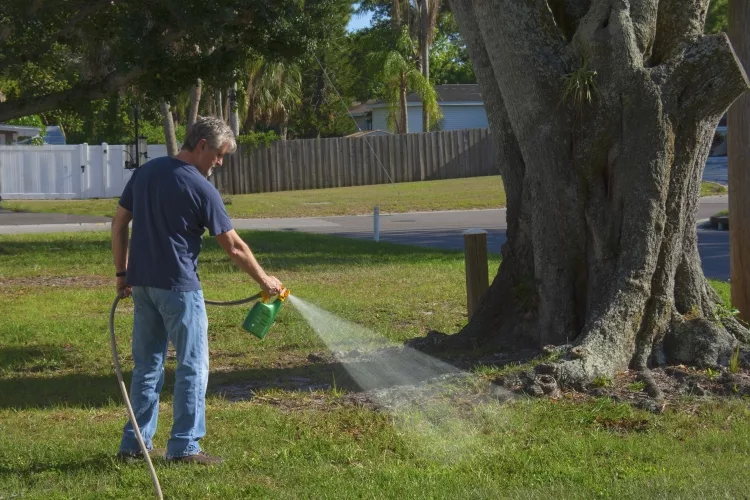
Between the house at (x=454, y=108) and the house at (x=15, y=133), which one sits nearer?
the house at (x=15, y=133)

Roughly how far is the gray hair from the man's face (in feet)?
0.06

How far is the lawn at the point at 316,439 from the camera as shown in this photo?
490 cm

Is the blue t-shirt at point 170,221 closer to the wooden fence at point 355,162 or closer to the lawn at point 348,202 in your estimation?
the lawn at point 348,202

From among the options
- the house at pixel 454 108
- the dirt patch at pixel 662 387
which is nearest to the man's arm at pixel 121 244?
the dirt patch at pixel 662 387

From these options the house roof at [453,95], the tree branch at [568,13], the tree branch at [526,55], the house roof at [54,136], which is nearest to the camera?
the tree branch at [526,55]

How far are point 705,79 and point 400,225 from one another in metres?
16.7

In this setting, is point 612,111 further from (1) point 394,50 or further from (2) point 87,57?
(1) point 394,50

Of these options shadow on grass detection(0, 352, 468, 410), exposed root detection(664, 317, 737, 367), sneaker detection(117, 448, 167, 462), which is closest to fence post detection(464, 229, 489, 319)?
shadow on grass detection(0, 352, 468, 410)

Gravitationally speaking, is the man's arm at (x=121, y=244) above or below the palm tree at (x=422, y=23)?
below

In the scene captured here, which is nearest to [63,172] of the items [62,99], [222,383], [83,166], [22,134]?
[83,166]

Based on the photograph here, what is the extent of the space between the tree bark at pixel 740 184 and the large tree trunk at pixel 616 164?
1277 millimetres

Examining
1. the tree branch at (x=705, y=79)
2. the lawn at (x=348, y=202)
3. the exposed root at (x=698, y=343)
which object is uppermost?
the tree branch at (x=705, y=79)

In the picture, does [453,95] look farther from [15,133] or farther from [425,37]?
[15,133]

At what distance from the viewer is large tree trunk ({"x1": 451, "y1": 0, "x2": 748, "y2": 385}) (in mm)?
6855
